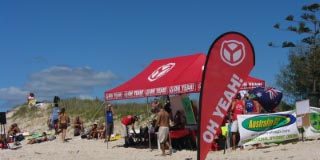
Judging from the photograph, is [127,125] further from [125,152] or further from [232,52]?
[232,52]

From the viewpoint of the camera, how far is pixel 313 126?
1819 centimetres

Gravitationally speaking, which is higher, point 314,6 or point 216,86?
point 314,6

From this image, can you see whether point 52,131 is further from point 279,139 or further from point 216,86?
point 216,86

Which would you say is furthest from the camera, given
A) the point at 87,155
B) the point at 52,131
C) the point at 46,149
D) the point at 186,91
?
the point at 52,131

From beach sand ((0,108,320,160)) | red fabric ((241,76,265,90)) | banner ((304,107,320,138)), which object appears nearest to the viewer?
beach sand ((0,108,320,160))

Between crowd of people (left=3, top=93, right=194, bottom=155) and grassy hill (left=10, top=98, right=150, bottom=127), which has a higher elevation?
grassy hill (left=10, top=98, right=150, bottom=127)

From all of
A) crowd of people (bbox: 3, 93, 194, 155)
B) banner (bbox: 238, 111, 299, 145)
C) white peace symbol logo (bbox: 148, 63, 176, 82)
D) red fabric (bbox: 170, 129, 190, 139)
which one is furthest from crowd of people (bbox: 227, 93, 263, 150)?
white peace symbol logo (bbox: 148, 63, 176, 82)

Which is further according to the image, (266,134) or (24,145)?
(24,145)

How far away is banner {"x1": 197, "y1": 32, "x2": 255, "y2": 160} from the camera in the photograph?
7531mm

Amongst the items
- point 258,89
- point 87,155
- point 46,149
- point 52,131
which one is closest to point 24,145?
point 46,149

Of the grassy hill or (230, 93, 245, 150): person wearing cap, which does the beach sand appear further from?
the grassy hill

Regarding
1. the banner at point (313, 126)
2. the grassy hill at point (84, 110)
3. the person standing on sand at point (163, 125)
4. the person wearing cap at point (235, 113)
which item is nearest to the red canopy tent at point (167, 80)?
the person standing on sand at point (163, 125)

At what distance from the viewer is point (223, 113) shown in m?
7.70

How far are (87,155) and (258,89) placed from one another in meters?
6.14
